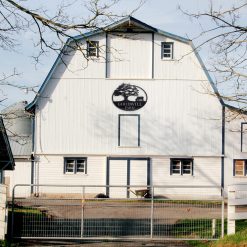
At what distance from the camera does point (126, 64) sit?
111ft

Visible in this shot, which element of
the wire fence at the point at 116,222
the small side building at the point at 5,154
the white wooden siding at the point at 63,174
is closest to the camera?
the wire fence at the point at 116,222

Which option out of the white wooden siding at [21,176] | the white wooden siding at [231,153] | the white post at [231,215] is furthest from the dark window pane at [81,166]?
the white post at [231,215]

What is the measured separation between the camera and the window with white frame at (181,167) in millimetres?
34188

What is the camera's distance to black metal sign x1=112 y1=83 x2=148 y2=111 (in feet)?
111

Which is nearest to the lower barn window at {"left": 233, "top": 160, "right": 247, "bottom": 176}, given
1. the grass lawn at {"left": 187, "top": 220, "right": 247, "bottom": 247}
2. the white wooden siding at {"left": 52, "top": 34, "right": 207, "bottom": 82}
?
the white wooden siding at {"left": 52, "top": 34, "right": 207, "bottom": 82}

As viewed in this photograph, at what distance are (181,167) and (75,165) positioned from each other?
257 inches

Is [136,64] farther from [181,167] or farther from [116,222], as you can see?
[116,222]

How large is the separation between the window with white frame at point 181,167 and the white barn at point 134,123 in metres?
A: 0.16

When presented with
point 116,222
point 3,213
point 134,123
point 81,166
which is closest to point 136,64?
point 134,123

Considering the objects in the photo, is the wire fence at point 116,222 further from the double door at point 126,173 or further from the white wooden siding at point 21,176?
the white wooden siding at point 21,176

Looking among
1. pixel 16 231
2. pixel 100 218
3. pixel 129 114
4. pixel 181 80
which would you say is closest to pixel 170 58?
pixel 181 80

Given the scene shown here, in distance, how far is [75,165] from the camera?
112ft

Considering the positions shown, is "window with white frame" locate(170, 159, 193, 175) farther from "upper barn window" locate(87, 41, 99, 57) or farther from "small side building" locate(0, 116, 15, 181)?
"upper barn window" locate(87, 41, 99, 57)

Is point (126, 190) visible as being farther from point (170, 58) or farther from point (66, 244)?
point (66, 244)
